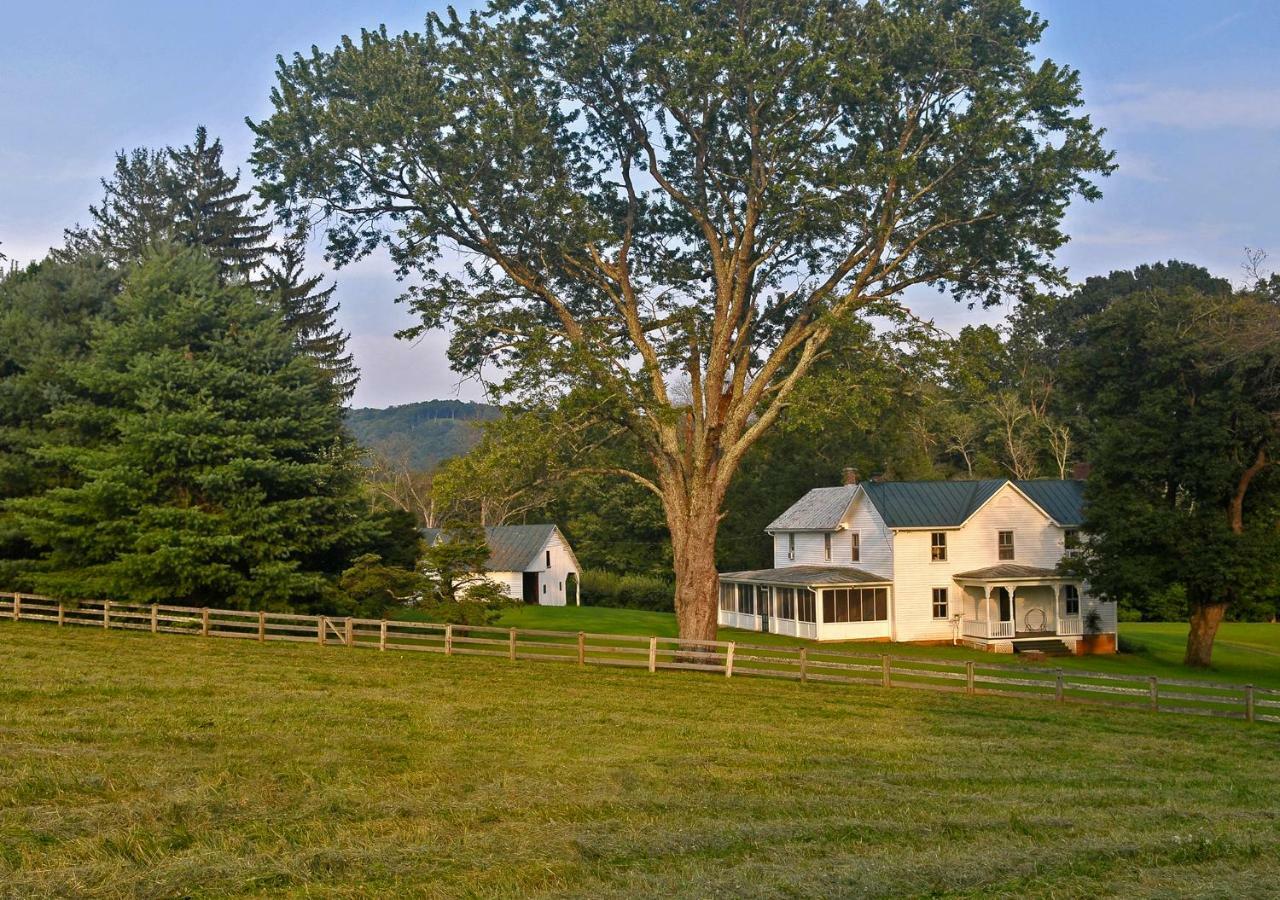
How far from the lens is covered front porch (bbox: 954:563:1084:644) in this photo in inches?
1791

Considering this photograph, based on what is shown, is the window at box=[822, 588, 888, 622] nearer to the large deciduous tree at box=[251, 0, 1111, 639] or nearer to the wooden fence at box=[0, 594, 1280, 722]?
the wooden fence at box=[0, 594, 1280, 722]

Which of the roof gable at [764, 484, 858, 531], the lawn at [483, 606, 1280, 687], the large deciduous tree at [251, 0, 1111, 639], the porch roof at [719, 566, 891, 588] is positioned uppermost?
the large deciduous tree at [251, 0, 1111, 639]

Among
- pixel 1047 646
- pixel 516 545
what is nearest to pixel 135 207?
pixel 516 545

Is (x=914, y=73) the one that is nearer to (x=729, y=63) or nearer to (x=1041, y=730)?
(x=729, y=63)

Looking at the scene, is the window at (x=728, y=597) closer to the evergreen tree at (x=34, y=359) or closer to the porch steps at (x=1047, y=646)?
the porch steps at (x=1047, y=646)

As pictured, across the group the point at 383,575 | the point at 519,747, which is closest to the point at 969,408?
the point at 383,575

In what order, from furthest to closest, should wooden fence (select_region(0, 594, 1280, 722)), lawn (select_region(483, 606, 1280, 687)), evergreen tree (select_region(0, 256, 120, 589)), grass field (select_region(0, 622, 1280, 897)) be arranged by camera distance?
lawn (select_region(483, 606, 1280, 687))
evergreen tree (select_region(0, 256, 120, 589))
wooden fence (select_region(0, 594, 1280, 722))
grass field (select_region(0, 622, 1280, 897))

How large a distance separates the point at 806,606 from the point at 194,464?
25938mm

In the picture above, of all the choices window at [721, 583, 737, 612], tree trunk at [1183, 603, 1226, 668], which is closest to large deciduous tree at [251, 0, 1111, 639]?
tree trunk at [1183, 603, 1226, 668]

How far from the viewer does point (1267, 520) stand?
121ft

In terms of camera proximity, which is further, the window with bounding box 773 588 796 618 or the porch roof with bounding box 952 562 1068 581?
the window with bounding box 773 588 796 618

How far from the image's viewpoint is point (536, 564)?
66500 mm

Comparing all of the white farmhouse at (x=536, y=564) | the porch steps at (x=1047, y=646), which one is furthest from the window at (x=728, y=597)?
the porch steps at (x=1047, y=646)

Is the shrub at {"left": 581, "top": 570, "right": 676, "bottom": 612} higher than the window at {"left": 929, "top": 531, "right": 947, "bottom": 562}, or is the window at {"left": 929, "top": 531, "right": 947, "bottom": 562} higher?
the window at {"left": 929, "top": 531, "right": 947, "bottom": 562}
